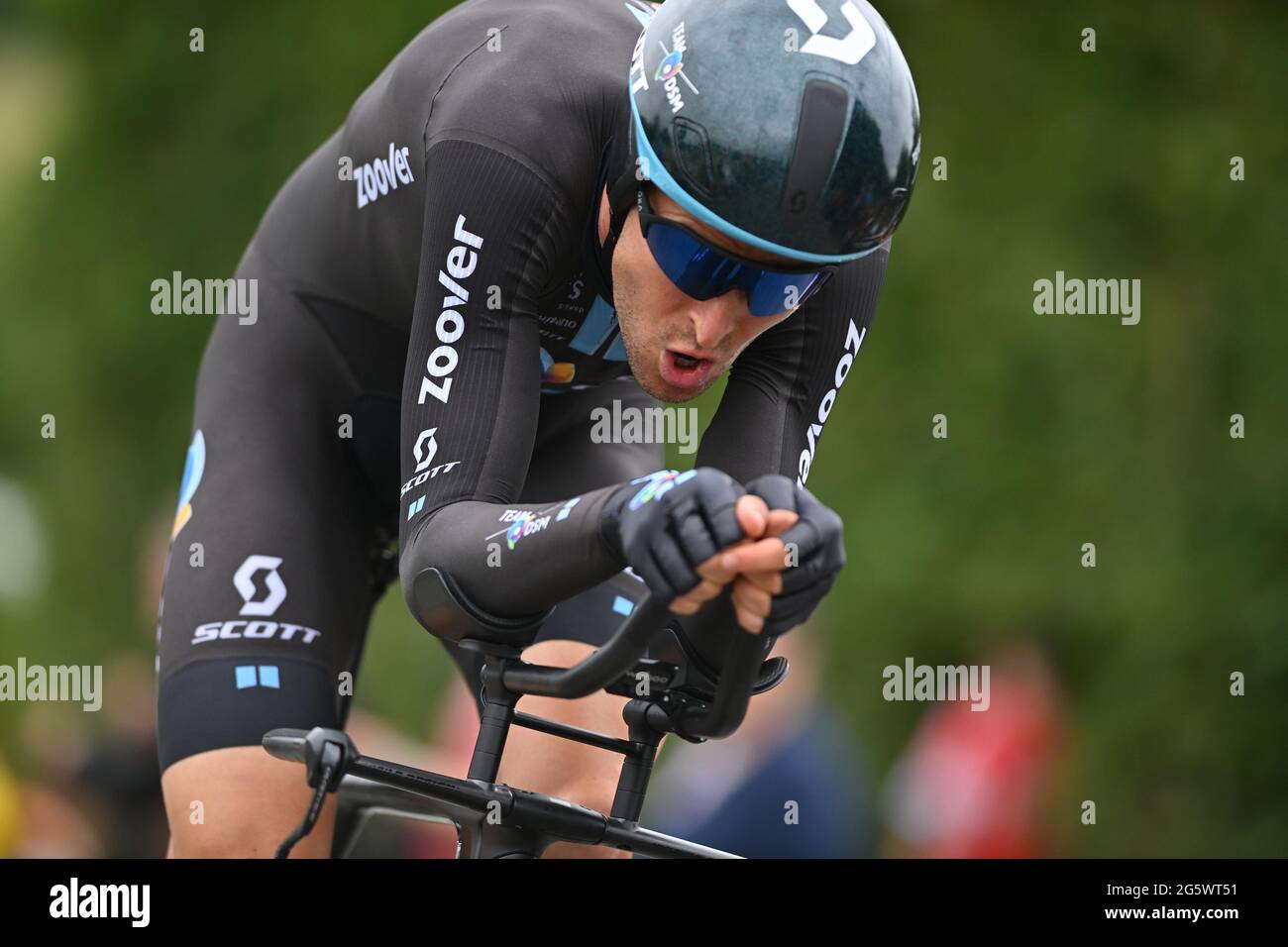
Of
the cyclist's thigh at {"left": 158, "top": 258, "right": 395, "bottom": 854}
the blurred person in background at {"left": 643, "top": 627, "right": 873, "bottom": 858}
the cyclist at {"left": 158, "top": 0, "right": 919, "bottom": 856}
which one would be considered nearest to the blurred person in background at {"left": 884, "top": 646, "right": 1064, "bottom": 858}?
the blurred person in background at {"left": 643, "top": 627, "right": 873, "bottom": 858}

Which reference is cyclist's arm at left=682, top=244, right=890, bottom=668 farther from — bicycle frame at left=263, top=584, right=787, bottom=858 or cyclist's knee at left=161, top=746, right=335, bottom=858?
cyclist's knee at left=161, top=746, right=335, bottom=858

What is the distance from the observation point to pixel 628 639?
3068 mm

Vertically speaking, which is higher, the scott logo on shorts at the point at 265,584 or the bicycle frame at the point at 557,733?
the scott logo on shorts at the point at 265,584

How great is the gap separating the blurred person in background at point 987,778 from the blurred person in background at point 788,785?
3.33 feet

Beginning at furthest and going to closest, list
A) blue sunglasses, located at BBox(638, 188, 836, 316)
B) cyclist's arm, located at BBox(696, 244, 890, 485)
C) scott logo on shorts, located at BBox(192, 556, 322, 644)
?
scott logo on shorts, located at BBox(192, 556, 322, 644)
cyclist's arm, located at BBox(696, 244, 890, 485)
blue sunglasses, located at BBox(638, 188, 836, 316)

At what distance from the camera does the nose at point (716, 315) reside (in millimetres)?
3531

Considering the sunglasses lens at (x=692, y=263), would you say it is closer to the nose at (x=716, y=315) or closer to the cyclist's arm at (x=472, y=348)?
the nose at (x=716, y=315)

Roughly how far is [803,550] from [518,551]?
0.63m

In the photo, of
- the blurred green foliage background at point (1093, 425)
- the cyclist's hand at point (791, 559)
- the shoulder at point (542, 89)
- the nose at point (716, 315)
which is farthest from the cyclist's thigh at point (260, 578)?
the blurred green foliage background at point (1093, 425)

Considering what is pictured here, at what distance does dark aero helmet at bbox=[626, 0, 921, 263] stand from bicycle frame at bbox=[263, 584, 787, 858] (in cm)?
80

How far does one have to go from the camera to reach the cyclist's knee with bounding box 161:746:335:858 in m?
4.05

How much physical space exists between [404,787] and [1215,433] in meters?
6.72

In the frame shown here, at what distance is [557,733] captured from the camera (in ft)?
11.7

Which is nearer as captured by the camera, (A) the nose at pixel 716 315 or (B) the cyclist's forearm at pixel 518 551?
Result: (B) the cyclist's forearm at pixel 518 551
